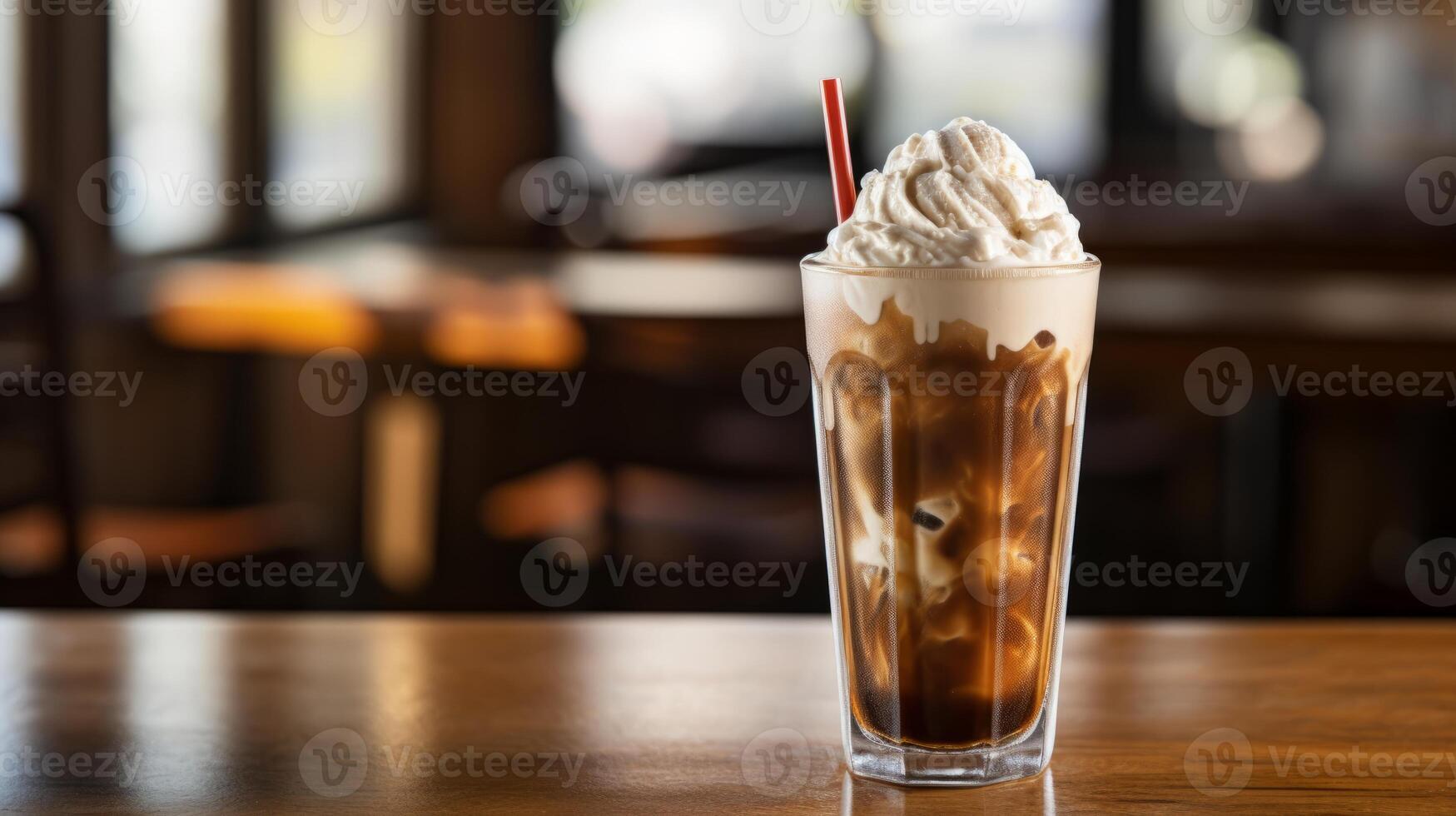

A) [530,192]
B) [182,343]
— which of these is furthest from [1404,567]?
[182,343]

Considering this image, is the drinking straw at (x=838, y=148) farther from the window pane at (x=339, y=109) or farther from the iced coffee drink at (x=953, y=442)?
the window pane at (x=339, y=109)

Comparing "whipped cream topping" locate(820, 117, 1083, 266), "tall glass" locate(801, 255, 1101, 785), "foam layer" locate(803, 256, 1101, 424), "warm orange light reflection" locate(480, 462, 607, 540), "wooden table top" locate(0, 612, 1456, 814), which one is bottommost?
"warm orange light reflection" locate(480, 462, 607, 540)

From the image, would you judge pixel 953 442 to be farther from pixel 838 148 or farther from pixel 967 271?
pixel 838 148

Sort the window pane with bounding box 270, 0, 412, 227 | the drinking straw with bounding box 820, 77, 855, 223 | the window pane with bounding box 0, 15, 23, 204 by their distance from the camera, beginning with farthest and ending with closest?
the window pane with bounding box 270, 0, 412, 227
the window pane with bounding box 0, 15, 23, 204
the drinking straw with bounding box 820, 77, 855, 223

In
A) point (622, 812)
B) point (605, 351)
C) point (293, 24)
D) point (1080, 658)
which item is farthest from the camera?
point (293, 24)

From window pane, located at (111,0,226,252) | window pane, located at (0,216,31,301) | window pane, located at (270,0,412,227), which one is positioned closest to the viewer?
window pane, located at (0,216,31,301)

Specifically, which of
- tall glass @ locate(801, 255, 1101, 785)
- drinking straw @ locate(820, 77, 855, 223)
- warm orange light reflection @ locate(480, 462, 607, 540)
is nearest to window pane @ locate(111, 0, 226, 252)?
warm orange light reflection @ locate(480, 462, 607, 540)

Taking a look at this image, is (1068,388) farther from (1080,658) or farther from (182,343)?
(182,343)

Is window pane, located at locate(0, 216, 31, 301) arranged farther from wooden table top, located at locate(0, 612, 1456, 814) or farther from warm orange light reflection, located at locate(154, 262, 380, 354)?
wooden table top, located at locate(0, 612, 1456, 814)
